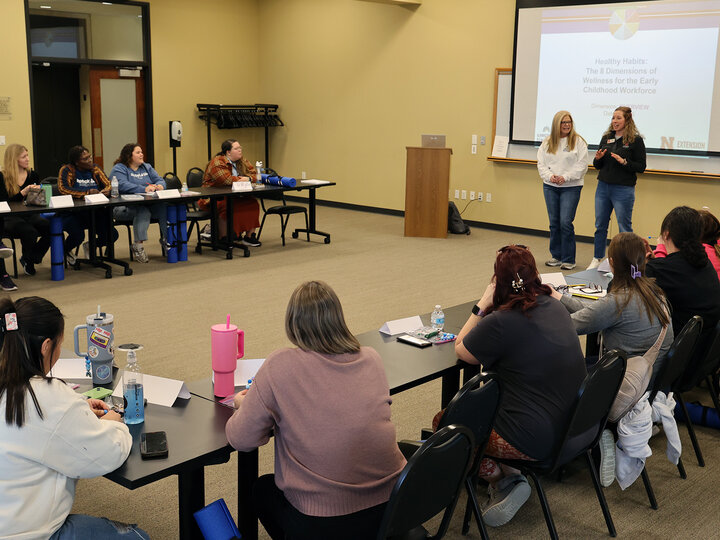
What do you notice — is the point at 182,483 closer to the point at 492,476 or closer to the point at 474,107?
the point at 492,476

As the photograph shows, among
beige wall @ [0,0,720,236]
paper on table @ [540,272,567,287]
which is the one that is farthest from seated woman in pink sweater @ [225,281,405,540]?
beige wall @ [0,0,720,236]

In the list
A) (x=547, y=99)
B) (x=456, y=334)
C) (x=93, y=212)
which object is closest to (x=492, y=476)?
(x=456, y=334)

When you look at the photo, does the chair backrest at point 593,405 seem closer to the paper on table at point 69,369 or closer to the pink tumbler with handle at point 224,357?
the pink tumbler with handle at point 224,357

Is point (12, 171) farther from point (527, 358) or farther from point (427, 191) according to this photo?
point (527, 358)

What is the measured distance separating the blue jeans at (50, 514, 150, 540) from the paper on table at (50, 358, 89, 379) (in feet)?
2.27

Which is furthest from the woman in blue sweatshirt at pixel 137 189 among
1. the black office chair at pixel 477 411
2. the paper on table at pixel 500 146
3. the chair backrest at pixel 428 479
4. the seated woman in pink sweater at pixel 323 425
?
the chair backrest at pixel 428 479

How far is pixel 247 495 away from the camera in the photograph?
249 centimetres

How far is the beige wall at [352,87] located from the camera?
9.14 meters

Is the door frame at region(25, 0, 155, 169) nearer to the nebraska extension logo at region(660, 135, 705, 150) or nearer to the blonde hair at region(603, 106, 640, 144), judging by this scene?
the blonde hair at region(603, 106, 640, 144)

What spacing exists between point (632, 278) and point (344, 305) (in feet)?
10.2

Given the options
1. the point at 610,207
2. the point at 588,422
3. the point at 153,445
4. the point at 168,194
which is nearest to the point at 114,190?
the point at 168,194

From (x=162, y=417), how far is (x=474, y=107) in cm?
779

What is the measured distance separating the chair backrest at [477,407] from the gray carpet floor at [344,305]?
62 centimetres

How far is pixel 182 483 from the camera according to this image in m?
2.23
